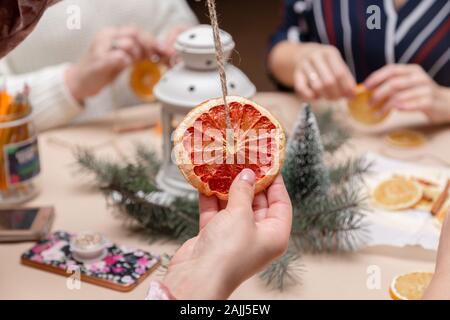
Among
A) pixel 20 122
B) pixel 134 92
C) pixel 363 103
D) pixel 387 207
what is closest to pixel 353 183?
pixel 387 207

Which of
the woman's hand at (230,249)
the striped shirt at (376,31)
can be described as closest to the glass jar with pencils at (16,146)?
the woman's hand at (230,249)

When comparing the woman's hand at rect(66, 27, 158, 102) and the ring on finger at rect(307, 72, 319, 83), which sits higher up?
the woman's hand at rect(66, 27, 158, 102)

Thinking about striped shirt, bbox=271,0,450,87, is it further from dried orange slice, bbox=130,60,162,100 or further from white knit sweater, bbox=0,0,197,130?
dried orange slice, bbox=130,60,162,100

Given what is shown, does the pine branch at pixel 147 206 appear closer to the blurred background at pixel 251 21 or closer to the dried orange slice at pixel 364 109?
the dried orange slice at pixel 364 109

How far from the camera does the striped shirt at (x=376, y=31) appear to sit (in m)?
1.78

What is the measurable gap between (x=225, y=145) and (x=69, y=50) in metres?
1.18

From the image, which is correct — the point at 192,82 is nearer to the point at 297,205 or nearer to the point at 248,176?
the point at 297,205

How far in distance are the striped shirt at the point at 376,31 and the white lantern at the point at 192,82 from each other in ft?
2.72

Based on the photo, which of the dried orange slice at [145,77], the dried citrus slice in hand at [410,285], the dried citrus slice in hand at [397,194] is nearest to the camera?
the dried citrus slice in hand at [410,285]

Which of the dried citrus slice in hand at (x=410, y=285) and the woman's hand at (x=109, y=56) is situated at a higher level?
the woman's hand at (x=109, y=56)

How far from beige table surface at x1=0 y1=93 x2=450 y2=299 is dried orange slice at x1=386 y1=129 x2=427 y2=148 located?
0.02 m

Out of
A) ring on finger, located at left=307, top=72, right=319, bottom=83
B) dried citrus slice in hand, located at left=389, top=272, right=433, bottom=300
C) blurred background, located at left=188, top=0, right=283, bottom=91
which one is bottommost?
blurred background, located at left=188, top=0, right=283, bottom=91

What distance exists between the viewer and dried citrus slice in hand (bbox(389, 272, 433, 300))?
90 cm

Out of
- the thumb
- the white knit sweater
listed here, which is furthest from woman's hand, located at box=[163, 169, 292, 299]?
the white knit sweater
